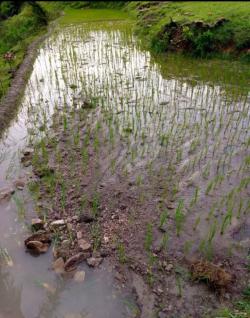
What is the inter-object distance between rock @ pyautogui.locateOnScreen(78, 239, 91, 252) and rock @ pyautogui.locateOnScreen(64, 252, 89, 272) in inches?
3.2

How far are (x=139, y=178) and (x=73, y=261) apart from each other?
6.32 ft

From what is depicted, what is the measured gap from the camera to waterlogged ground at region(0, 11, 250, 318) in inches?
152

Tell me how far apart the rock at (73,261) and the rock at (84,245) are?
8 centimetres

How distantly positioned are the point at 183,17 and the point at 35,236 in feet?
35.7

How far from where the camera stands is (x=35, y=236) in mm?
4473

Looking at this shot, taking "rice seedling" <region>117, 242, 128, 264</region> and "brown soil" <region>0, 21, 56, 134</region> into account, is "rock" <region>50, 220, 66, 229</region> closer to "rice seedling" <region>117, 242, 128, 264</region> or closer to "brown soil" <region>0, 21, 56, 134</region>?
"rice seedling" <region>117, 242, 128, 264</region>

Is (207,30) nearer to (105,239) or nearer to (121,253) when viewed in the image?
(105,239)

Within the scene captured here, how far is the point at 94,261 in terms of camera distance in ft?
13.6

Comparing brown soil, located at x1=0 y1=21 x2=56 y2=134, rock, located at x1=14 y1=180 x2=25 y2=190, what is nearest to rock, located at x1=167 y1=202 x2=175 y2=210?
rock, located at x1=14 y1=180 x2=25 y2=190

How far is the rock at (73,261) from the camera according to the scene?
4090 mm

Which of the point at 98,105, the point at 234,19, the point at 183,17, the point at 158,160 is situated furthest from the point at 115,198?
the point at 183,17

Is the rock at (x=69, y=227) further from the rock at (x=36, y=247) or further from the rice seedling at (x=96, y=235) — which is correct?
the rock at (x=36, y=247)

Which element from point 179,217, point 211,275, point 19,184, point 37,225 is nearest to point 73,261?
point 37,225

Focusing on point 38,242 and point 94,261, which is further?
point 38,242
